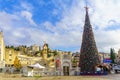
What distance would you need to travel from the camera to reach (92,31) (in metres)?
51.5

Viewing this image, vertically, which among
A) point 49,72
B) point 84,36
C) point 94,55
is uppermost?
point 84,36

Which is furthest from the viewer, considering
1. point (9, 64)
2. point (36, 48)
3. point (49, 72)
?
point (36, 48)

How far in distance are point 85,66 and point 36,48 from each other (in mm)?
111995

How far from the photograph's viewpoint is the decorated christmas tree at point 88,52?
1957 inches

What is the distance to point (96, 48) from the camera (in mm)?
50938

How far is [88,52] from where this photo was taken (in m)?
49.9

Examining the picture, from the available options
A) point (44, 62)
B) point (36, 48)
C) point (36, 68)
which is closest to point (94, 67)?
point (36, 68)

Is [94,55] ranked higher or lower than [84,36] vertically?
lower

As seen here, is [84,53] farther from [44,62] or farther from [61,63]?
[44,62]

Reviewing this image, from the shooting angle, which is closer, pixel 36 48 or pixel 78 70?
pixel 78 70

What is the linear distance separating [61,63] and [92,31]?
909cm

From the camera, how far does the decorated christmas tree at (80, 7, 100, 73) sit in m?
49.7

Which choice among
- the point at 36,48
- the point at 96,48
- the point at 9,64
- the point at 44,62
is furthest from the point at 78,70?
the point at 36,48

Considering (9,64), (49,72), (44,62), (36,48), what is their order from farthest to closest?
1. (36,48)
2. (9,64)
3. (44,62)
4. (49,72)
